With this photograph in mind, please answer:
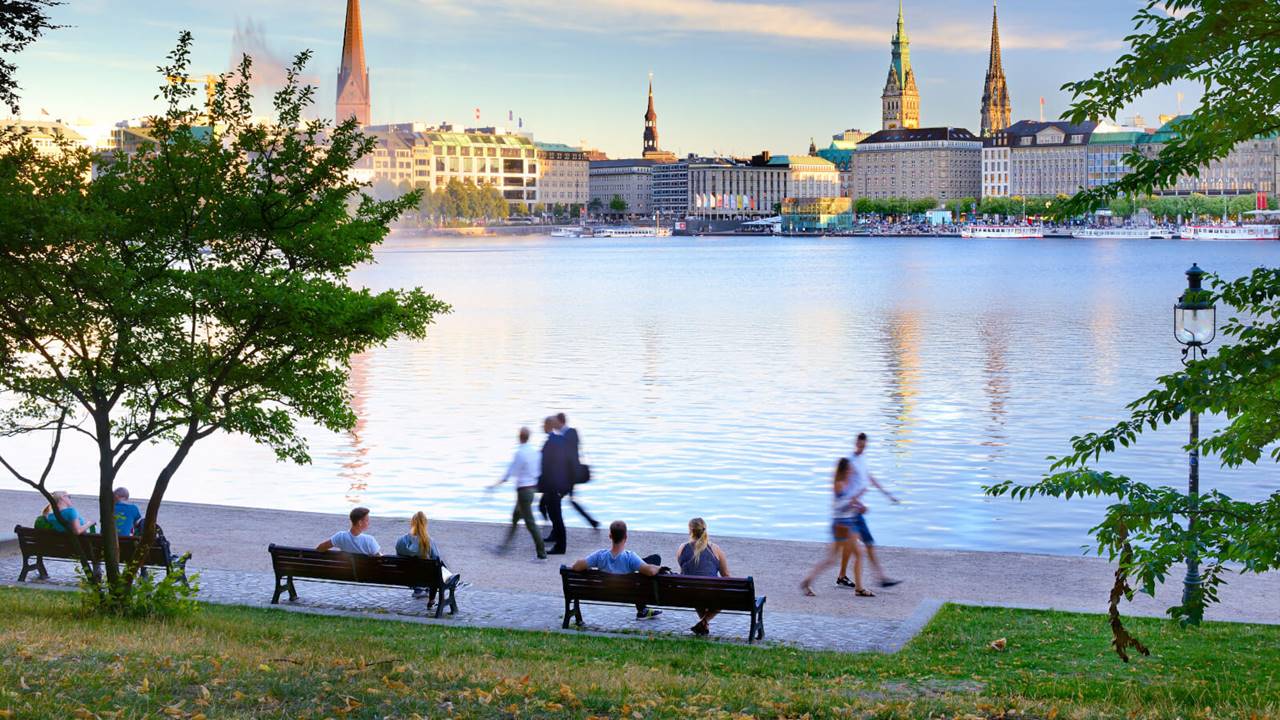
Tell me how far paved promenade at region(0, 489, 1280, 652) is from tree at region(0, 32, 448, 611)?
7.32 ft

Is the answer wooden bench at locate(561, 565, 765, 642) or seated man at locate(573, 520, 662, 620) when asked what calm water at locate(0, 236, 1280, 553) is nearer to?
seated man at locate(573, 520, 662, 620)

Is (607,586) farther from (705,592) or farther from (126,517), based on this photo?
(126,517)

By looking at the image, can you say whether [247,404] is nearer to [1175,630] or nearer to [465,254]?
[1175,630]

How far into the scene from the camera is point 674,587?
1333 centimetres

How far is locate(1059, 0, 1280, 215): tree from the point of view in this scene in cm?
888

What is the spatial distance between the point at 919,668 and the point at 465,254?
593ft

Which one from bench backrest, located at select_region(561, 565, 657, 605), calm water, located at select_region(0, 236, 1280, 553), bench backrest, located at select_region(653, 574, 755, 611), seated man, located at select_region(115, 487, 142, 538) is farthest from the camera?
calm water, located at select_region(0, 236, 1280, 553)

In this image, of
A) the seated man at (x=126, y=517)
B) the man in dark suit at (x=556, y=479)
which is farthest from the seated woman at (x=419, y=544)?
the seated man at (x=126, y=517)

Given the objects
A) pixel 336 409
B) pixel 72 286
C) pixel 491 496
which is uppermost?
pixel 72 286

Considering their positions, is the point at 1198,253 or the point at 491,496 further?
the point at 1198,253

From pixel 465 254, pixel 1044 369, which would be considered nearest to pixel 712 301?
pixel 1044 369

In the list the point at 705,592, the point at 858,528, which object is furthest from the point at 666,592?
the point at 858,528

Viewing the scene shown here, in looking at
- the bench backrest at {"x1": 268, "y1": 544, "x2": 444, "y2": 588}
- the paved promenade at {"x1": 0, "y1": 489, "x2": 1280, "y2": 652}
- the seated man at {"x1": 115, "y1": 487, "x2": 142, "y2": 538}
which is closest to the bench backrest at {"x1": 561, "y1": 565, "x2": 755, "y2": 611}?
the paved promenade at {"x1": 0, "y1": 489, "x2": 1280, "y2": 652}

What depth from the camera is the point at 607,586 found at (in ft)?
44.7
